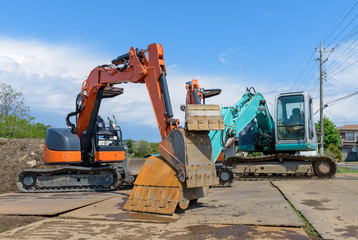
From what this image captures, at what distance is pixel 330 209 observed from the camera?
623 centimetres

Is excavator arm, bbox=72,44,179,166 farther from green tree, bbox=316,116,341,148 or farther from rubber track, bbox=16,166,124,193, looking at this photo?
green tree, bbox=316,116,341,148

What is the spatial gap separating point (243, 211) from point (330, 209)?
5.33 ft

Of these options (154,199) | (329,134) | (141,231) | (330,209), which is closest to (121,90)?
(154,199)

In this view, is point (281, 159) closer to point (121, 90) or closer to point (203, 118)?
point (121, 90)

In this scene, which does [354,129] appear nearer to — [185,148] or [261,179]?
[261,179]

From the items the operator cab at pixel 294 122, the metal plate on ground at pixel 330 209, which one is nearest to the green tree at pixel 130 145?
the operator cab at pixel 294 122

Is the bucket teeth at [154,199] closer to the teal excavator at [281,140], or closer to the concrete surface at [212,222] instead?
the concrete surface at [212,222]

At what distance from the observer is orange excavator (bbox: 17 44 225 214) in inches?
242

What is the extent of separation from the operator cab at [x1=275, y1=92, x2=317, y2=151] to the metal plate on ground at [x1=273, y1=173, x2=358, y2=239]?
10.6 feet

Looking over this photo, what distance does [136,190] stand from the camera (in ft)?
21.4

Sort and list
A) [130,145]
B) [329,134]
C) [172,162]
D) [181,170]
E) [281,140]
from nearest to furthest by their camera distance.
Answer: [181,170], [172,162], [281,140], [130,145], [329,134]

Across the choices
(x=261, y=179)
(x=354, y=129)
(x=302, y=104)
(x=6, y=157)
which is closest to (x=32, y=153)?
(x=6, y=157)

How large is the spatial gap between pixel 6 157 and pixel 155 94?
12.2 meters

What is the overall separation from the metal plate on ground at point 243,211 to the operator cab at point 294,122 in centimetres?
453
